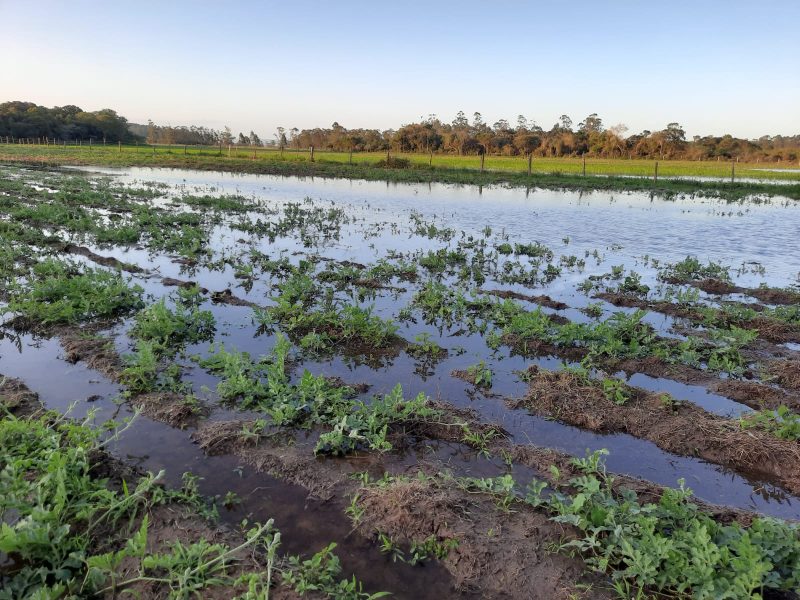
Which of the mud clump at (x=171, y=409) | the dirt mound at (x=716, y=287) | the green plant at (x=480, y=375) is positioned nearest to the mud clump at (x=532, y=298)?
the green plant at (x=480, y=375)

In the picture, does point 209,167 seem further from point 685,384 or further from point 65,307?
point 685,384

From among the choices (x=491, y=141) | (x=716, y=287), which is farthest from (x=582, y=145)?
(x=716, y=287)

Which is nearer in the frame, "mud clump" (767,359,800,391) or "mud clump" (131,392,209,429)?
"mud clump" (131,392,209,429)

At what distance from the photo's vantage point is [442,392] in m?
6.36

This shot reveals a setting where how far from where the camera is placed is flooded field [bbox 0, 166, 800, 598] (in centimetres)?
379

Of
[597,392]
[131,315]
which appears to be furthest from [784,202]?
[131,315]

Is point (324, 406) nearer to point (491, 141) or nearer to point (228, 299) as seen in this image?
point (228, 299)

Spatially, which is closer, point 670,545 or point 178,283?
point 670,545

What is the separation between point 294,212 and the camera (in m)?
19.3

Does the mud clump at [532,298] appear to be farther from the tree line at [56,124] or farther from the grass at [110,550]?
the tree line at [56,124]

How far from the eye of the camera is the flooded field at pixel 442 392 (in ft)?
12.4

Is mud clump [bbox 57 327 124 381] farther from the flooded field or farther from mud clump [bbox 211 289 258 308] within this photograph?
mud clump [bbox 211 289 258 308]

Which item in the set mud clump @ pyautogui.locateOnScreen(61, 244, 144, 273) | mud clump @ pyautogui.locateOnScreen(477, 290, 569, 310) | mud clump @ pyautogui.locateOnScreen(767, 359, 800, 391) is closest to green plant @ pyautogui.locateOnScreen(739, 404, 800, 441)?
mud clump @ pyautogui.locateOnScreen(767, 359, 800, 391)

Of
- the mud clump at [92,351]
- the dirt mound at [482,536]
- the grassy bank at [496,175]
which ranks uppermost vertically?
the grassy bank at [496,175]
